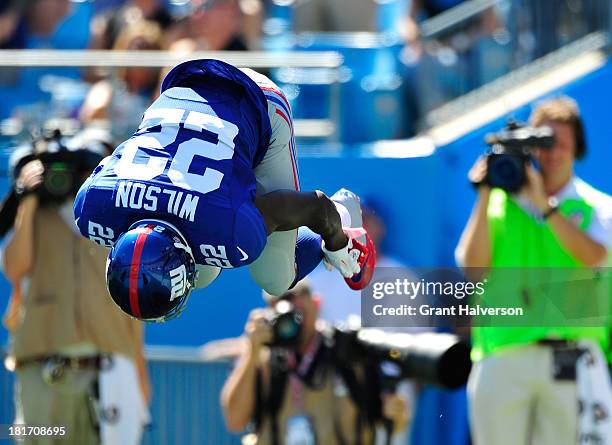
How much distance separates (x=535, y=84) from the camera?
8672 mm

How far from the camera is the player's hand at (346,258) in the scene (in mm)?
5512

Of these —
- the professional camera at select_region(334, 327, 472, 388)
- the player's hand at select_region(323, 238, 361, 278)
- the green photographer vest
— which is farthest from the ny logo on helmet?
the green photographer vest

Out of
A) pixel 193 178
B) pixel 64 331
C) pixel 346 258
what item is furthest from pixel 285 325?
pixel 193 178

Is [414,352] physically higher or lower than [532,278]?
lower

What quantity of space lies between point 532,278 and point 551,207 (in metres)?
0.36

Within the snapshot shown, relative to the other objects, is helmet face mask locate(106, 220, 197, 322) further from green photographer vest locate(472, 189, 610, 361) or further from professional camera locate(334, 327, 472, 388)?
green photographer vest locate(472, 189, 610, 361)

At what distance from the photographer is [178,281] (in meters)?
4.85

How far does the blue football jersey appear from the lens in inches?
193

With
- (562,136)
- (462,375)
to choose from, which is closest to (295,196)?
(462,375)

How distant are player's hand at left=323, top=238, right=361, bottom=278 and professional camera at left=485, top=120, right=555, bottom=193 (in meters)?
1.42

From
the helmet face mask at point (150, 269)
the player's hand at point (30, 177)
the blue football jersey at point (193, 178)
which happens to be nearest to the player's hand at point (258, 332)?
the player's hand at point (30, 177)

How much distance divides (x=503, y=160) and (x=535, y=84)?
2079 millimetres

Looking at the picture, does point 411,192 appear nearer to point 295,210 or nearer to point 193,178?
point 295,210

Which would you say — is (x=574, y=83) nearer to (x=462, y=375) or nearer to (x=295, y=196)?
(x=462, y=375)
